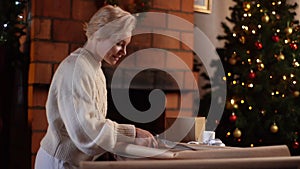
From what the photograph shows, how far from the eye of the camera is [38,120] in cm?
335

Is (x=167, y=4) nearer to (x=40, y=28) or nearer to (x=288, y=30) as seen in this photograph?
(x=40, y=28)

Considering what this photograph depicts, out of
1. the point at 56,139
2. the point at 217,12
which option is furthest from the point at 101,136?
the point at 217,12

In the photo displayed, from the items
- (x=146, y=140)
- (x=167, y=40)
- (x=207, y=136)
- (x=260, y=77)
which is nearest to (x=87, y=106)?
(x=146, y=140)

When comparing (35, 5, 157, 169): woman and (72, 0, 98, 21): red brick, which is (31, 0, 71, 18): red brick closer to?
(72, 0, 98, 21): red brick

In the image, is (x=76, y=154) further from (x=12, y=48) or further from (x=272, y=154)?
(x=12, y=48)

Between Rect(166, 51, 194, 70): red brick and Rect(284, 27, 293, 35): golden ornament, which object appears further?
Rect(284, 27, 293, 35): golden ornament

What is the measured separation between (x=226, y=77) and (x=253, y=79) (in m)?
0.24

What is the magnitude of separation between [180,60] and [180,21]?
11.7 inches

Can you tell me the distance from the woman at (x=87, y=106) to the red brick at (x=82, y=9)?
1862 millimetres

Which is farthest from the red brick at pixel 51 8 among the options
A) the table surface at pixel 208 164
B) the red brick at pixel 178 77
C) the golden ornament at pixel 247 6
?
the table surface at pixel 208 164

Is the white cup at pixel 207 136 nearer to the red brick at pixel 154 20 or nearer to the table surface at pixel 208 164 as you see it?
the table surface at pixel 208 164

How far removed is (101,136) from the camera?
1.41 meters

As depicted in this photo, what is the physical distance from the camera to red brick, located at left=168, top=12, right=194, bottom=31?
151 inches

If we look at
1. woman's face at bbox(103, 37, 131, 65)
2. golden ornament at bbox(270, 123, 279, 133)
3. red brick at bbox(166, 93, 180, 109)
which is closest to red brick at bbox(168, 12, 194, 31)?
red brick at bbox(166, 93, 180, 109)
